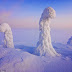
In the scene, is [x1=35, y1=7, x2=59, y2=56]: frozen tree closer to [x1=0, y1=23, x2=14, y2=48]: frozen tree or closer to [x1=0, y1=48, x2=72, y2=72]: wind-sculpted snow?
[x1=0, y1=48, x2=72, y2=72]: wind-sculpted snow

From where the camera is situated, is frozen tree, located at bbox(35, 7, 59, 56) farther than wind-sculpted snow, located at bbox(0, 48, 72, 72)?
Yes

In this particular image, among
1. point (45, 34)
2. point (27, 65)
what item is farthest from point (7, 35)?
point (27, 65)

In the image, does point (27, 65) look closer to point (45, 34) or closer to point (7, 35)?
point (45, 34)

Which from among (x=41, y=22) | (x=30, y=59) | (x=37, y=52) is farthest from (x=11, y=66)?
(x=41, y=22)

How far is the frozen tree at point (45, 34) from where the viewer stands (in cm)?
1217

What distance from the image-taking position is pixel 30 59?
32.6ft

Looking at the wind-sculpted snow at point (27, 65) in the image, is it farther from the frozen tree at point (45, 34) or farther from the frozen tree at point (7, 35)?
the frozen tree at point (7, 35)

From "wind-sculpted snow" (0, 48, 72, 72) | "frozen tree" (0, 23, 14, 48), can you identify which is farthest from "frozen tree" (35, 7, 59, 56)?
"frozen tree" (0, 23, 14, 48)

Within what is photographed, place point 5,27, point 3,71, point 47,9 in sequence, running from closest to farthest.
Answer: point 3,71 → point 47,9 → point 5,27

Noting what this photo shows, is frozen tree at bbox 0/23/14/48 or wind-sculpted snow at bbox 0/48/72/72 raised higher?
frozen tree at bbox 0/23/14/48

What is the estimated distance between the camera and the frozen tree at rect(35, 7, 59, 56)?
12172 mm

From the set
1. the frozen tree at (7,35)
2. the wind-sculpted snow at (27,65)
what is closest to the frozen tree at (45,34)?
the wind-sculpted snow at (27,65)

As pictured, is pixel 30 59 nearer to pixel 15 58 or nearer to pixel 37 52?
pixel 15 58

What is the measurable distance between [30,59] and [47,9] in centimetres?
639
